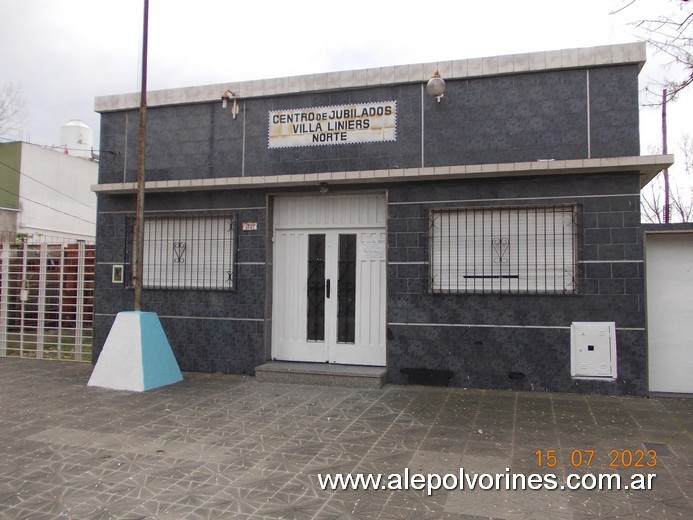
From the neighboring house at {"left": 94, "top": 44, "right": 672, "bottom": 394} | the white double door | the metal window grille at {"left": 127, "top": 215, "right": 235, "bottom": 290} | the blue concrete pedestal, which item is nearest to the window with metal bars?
the neighboring house at {"left": 94, "top": 44, "right": 672, "bottom": 394}

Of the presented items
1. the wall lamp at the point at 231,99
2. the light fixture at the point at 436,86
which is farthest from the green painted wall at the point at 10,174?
the light fixture at the point at 436,86

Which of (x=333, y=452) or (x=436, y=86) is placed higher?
(x=436, y=86)

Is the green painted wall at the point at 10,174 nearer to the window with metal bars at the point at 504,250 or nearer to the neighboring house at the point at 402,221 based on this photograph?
the neighboring house at the point at 402,221

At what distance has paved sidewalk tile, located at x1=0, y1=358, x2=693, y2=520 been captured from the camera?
13.0ft

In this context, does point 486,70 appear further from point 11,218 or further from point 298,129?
point 11,218

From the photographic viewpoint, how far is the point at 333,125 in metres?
8.48

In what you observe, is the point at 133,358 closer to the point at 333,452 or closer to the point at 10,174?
the point at 333,452

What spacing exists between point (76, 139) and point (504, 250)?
3088 centimetres

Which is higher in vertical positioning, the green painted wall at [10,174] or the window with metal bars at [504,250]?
the green painted wall at [10,174]

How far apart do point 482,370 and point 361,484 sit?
378 centimetres

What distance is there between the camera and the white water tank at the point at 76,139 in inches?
1238

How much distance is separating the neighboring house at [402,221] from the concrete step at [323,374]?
0.89 feet

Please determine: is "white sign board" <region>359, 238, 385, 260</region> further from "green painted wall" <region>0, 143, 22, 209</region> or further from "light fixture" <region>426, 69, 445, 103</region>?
A: "green painted wall" <region>0, 143, 22, 209</region>

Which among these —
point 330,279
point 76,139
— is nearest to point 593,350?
point 330,279
